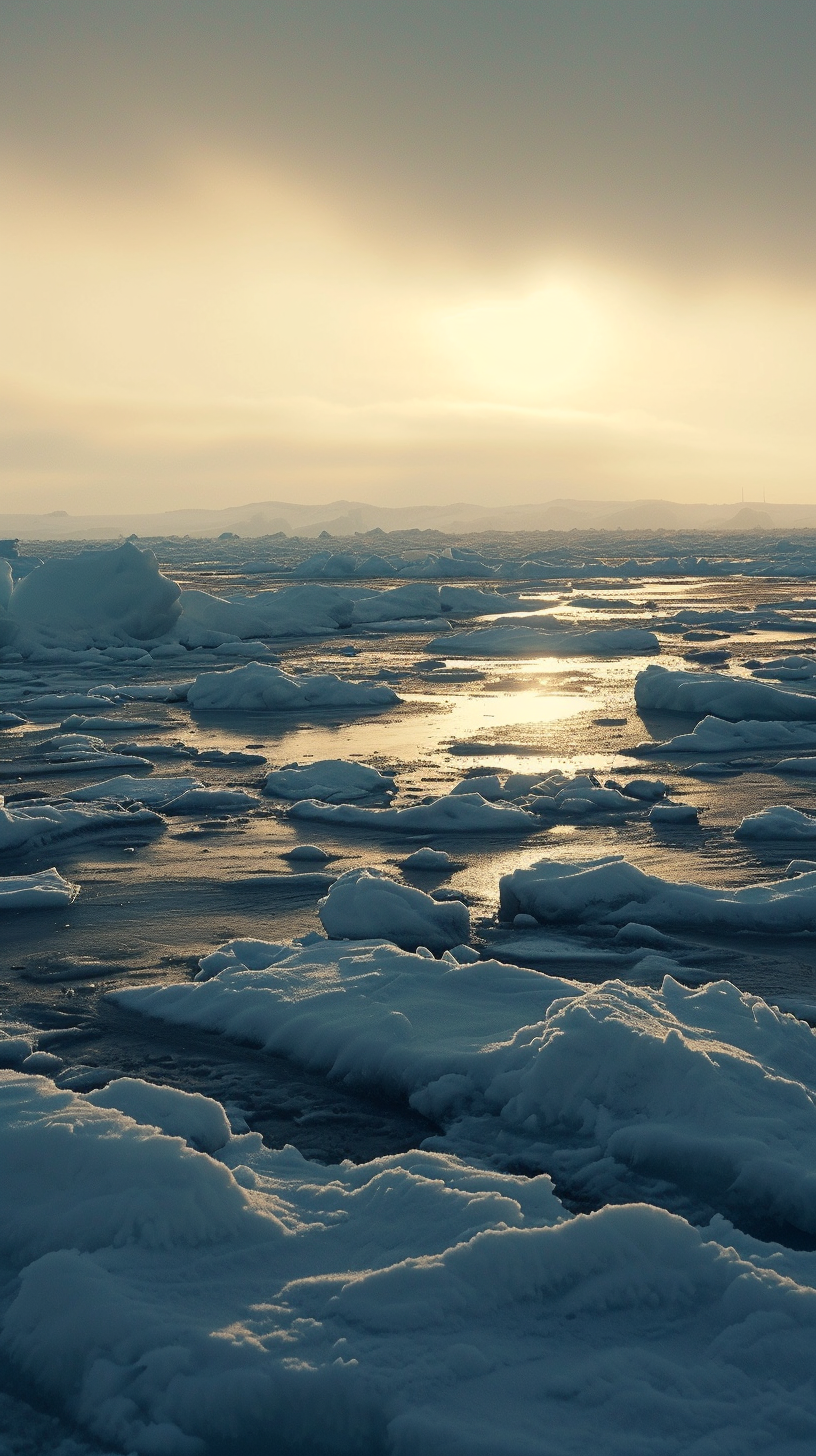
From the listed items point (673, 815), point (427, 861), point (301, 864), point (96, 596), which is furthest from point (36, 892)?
point (96, 596)

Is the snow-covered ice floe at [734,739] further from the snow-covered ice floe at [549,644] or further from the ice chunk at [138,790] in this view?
the snow-covered ice floe at [549,644]

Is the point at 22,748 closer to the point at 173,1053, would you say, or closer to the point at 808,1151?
the point at 173,1053

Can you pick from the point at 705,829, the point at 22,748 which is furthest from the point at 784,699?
the point at 22,748

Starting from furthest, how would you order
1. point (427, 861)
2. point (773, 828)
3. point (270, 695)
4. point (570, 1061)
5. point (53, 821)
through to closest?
point (270, 695)
point (53, 821)
point (773, 828)
point (427, 861)
point (570, 1061)

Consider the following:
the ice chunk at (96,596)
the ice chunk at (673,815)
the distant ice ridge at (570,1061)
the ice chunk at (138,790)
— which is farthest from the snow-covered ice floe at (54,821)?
the ice chunk at (96,596)

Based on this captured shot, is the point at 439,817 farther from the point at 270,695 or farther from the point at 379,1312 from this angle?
the point at 270,695

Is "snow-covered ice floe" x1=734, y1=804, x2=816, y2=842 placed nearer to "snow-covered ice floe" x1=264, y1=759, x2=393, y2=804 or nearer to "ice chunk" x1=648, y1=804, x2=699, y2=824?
"ice chunk" x1=648, y1=804, x2=699, y2=824
